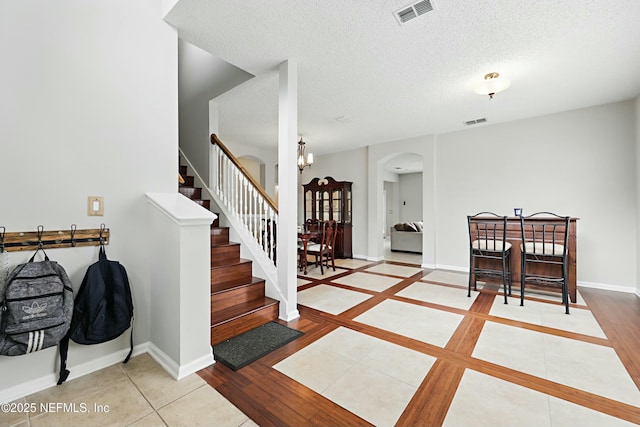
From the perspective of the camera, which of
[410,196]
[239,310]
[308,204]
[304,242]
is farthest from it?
[410,196]

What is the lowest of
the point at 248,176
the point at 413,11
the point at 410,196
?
the point at 248,176

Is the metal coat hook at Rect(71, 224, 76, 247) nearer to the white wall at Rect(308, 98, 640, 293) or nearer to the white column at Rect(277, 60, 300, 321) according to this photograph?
the white column at Rect(277, 60, 300, 321)

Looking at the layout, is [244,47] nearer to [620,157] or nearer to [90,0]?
[90,0]

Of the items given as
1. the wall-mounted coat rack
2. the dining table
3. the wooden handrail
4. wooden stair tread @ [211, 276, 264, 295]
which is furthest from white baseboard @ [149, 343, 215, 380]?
the dining table

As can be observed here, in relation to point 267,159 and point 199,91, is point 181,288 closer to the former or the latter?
point 199,91

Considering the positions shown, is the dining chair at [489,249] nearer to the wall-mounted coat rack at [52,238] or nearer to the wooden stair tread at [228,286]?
the wooden stair tread at [228,286]

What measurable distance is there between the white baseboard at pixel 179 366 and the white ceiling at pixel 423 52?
267 centimetres

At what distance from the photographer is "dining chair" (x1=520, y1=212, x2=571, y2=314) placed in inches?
130

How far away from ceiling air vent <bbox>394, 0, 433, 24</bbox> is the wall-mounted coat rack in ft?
9.34

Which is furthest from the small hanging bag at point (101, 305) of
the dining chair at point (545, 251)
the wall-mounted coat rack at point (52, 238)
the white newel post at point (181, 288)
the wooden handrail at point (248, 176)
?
the dining chair at point (545, 251)

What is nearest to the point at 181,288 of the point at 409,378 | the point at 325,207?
the point at 409,378

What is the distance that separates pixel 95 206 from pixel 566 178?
20.2ft

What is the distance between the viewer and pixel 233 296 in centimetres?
271

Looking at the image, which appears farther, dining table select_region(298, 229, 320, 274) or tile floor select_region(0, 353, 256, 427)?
dining table select_region(298, 229, 320, 274)
